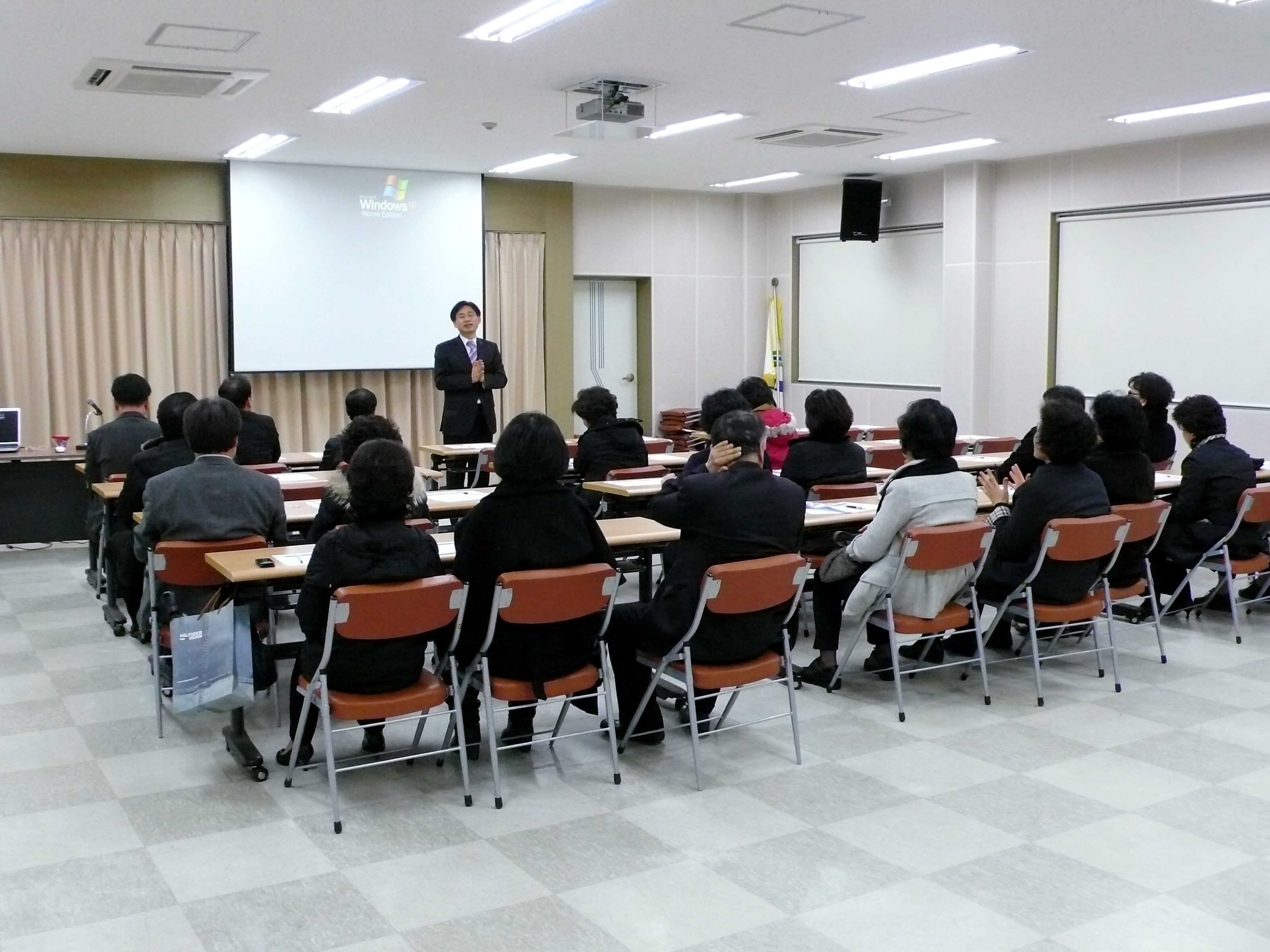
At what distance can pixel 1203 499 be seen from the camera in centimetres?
620

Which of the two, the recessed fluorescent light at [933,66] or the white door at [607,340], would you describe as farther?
the white door at [607,340]

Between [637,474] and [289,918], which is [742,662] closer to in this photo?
[289,918]

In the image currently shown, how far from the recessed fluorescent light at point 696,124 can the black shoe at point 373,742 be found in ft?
16.4

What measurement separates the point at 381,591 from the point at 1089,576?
10.0 ft

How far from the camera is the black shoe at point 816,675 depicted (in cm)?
523

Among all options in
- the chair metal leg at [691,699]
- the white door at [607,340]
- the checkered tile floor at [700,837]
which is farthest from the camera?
the white door at [607,340]

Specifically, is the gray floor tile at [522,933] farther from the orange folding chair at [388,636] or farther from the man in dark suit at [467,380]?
the man in dark suit at [467,380]

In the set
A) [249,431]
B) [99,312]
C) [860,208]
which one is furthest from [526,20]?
[860,208]

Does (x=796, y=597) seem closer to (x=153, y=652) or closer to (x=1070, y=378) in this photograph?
(x=153, y=652)

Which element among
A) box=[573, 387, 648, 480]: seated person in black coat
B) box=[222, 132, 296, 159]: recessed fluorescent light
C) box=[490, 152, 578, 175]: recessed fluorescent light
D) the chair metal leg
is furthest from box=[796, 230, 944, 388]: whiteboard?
the chair metal leg

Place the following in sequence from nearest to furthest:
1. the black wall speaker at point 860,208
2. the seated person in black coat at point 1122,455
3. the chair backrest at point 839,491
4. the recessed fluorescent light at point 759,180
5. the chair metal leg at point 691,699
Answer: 1. the chair metal leg at point 691,699
2. the seated person in black coat at point 1122,455
3. the chair backrest at point 839,491
4. the recessed fluorescent light at point 759,180
5. the black wall speaker at point 860,208

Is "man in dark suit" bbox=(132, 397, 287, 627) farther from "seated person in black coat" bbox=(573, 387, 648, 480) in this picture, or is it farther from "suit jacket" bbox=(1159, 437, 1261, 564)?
"suit jacket" bbox=(1159, 437, 1261, 564)

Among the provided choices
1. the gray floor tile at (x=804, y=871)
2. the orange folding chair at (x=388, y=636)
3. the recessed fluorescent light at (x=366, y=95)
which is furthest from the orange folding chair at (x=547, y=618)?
the recessed fluorescent light at (x=366, y=95)

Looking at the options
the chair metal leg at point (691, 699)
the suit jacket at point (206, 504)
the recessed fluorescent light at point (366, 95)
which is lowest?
the chair metal leg at point (691, 699)
